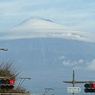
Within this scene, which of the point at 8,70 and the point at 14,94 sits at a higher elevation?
the point at 8,70

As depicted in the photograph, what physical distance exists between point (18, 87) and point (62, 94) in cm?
3164

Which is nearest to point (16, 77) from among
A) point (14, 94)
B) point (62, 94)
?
point (14, 94)

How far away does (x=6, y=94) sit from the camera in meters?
45.9

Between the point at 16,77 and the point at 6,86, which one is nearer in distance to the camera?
the point at 6,86

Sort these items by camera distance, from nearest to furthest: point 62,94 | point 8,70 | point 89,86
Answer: point 89,86 < point 8,70 < point 62,94

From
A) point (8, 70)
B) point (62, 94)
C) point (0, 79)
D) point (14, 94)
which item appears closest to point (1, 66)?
point (8, 70)

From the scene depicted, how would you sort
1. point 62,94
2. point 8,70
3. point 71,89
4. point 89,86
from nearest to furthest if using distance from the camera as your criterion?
1. point 71,89
2. point 89,86
3. point 8,70
4. point 62,94

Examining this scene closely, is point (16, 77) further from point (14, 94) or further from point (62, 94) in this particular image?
point (62, 94)

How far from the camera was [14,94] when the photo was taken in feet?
153

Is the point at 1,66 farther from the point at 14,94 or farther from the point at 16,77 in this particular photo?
the point at 14,94

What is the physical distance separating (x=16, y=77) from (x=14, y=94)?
23.1ft

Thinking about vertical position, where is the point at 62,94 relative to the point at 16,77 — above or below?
above

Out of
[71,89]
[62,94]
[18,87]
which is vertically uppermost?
[62,94]

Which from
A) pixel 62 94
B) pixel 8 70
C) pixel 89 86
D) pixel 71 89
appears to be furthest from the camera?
pixel 62 94
